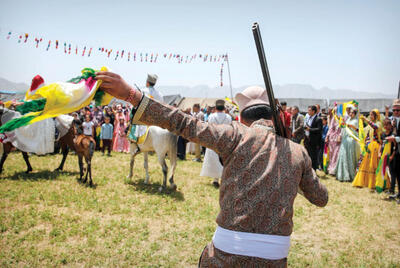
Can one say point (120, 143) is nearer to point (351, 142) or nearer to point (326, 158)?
point (326, 158)

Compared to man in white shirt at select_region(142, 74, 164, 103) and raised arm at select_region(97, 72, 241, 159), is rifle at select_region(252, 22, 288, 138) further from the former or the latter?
man in white shirt at select_region(142, 74, 164, 103)

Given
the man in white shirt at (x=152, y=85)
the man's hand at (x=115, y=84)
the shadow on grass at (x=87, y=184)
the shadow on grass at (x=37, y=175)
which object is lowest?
the shadow on grass at (x=37, y=175)

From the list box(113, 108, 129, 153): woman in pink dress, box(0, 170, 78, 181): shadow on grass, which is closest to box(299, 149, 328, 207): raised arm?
box(0, 170, 78, 181): shadow on grass

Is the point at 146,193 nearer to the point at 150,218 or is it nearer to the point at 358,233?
the point at 150,218

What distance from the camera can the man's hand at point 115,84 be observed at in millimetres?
1458

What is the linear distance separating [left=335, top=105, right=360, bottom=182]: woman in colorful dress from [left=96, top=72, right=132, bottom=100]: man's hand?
27.9ft

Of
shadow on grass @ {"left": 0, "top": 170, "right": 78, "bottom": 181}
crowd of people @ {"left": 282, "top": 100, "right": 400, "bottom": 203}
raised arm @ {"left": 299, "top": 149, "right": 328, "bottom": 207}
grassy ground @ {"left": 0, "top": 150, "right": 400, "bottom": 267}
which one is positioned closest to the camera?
raised arm @ {"left": 299, "top": 149, "right": 328, "bottom": 207}

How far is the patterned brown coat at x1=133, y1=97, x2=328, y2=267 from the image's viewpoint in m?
1.49

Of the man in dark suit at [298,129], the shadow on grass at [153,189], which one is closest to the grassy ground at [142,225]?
the shadow on grass at [153,189]

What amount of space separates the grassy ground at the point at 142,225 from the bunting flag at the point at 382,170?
0.25m

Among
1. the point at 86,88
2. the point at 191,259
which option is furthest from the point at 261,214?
the point at 191,259

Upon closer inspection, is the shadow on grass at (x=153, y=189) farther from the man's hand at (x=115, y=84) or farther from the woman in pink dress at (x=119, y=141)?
the woman in pink dress at (x=119, y=141)

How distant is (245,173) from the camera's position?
60.4 inches

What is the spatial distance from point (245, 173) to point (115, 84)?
2.83 ft
